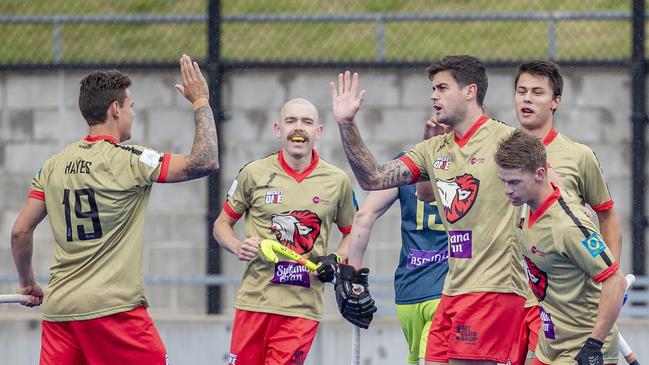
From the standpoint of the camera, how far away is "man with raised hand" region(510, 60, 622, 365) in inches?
279

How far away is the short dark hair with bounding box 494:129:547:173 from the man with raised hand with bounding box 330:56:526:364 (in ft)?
2.10

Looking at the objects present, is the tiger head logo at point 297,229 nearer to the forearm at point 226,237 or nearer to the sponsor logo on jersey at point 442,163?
the forearm at point 226,237

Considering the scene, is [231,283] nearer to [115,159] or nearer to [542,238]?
[115,159]

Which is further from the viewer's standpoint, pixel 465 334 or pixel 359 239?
pixel 359 239

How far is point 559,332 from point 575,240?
57cm

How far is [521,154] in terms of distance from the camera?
602 cm

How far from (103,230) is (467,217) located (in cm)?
195

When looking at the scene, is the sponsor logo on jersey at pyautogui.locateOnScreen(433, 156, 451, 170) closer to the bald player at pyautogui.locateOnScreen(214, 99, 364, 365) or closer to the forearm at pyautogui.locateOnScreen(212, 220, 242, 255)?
the bald player at pyautogui.locateOnScreen(214, 99, 364, 365)

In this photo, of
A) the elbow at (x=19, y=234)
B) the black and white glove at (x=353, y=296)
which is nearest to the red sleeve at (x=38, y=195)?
the elbow at (x=19, y=234)

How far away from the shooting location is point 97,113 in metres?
6.83

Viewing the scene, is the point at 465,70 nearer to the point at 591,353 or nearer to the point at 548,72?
the point at 548,72

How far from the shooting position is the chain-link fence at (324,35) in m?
11.1

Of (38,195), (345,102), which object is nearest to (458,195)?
(345,102)

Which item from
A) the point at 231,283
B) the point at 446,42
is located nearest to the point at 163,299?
the point at 231,283
